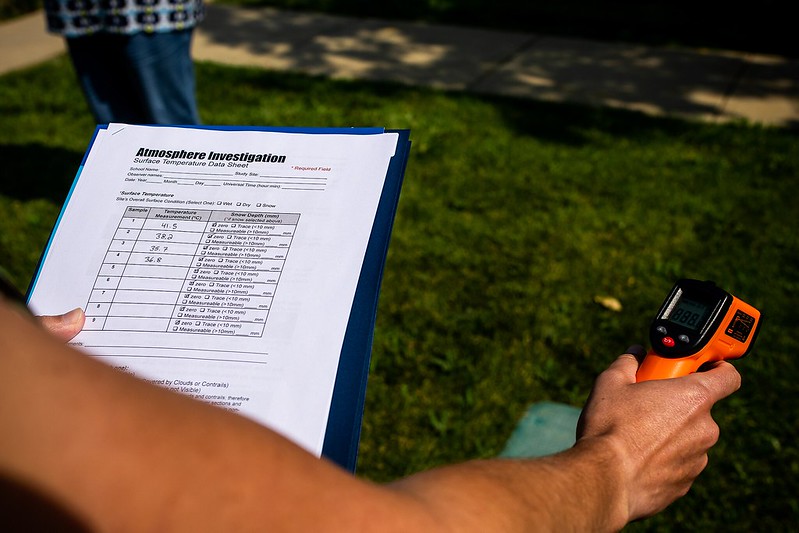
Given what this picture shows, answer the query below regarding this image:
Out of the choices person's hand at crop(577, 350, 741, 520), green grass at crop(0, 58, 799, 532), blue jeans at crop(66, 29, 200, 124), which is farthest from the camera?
blue jeans at crop(66, 29, 200, 124)

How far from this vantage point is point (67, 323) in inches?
44.5

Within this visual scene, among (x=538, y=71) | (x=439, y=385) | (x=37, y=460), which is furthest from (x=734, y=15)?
(x=37, y=460)

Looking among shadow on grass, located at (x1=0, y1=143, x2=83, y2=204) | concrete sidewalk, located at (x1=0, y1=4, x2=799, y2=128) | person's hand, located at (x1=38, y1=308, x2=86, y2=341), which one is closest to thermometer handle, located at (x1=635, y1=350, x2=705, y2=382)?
person's hand, located at (x1=38, y1=308, x2=86, y2=341)

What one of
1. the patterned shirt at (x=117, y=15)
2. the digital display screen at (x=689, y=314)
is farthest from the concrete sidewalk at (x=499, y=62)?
the digital display screen at (x=689, y=314)

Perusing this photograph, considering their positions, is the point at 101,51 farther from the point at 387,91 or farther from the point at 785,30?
the point at 785,30

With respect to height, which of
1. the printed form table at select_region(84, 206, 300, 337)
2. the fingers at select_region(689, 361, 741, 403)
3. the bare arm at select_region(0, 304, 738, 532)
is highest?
the bare arm at select_region(0, 304, 738, 532)

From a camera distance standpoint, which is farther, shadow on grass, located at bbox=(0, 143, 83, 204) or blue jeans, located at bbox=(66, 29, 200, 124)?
shadow on grass, located at bbox=(0, 143, 83, 204)

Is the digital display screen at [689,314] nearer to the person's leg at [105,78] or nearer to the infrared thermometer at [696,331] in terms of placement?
the infrared thermometer at [696,331]

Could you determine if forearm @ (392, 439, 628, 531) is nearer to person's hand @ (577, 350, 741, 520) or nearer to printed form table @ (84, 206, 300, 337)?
person's hand @ (577, 350, 741, 520)

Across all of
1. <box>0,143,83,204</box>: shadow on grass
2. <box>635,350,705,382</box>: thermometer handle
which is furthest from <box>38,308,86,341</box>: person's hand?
<box>0,143,83,204</box>: shadow on grass

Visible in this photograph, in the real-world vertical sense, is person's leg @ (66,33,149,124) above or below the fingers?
below

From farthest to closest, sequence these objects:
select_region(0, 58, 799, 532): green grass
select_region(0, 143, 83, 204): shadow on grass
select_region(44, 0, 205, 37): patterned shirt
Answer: select_region(0, 143, 83, 204): shadow on grass < select_region(44, 0, 205, 37): patterned shirt < select_region(0, 58, 799, 532): green grass

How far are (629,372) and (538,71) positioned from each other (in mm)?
4872

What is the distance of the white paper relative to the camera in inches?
41.1
